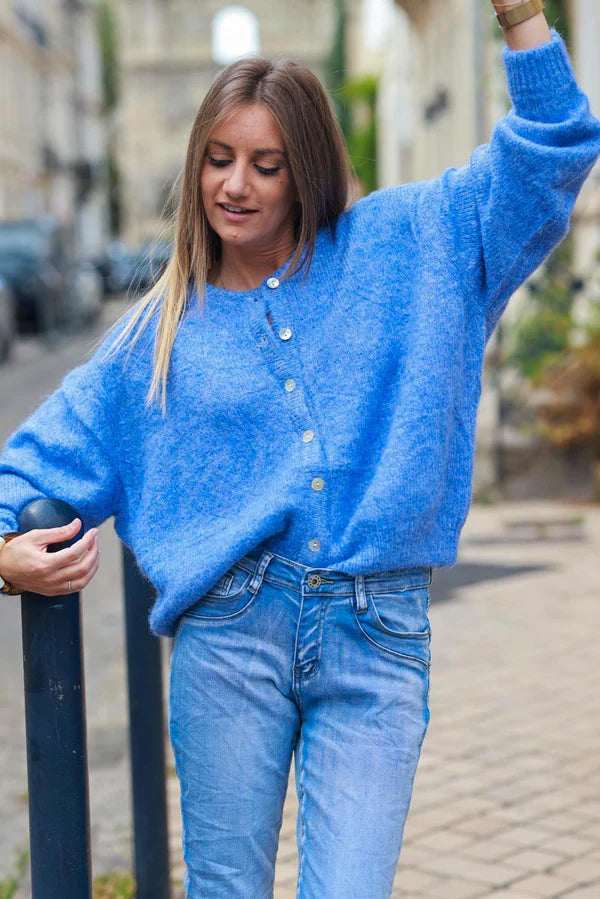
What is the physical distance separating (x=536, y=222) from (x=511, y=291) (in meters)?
0.14

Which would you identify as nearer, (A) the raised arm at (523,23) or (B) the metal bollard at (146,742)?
(A) the raised arm at (523,23)

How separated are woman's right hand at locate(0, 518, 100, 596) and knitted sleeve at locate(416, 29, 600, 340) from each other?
695 millimetres

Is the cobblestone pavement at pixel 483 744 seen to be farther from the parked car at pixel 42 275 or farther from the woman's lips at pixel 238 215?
the parked car at pixel 42 275

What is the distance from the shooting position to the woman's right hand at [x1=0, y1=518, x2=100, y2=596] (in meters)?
2.12

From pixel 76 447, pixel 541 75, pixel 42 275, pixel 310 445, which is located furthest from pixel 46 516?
pixel 42 275

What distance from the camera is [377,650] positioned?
2.07 m

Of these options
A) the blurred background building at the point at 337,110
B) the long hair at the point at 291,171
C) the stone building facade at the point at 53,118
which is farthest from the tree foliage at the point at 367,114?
the long hair at the point at 291,171

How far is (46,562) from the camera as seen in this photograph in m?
2.12

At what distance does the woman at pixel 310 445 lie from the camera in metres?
2.06

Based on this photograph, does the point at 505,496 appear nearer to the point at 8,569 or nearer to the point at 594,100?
the point at 594,100

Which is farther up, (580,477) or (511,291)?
(511,291)

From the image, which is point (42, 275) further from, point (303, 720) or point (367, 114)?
point (303, 720)

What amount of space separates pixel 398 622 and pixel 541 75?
2.63 feet

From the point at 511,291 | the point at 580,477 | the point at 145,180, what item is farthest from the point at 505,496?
the point at 145,180
